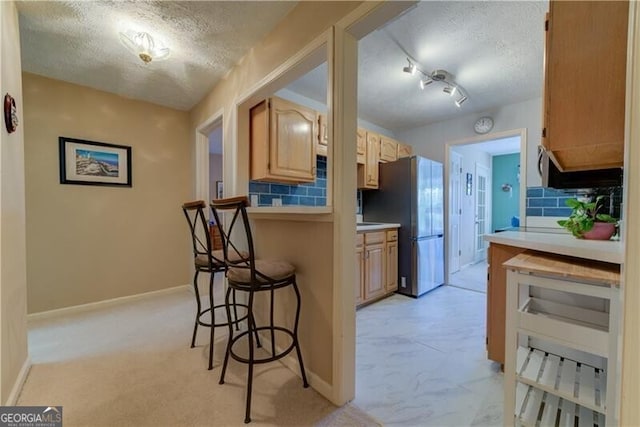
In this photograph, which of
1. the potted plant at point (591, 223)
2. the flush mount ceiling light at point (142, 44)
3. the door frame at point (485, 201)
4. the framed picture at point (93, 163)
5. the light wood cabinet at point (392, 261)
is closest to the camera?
the potted plant at point (591, 223)

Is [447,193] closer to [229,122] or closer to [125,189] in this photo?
[229,122]

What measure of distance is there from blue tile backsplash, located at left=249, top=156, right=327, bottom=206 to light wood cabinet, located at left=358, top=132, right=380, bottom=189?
502 millimetres

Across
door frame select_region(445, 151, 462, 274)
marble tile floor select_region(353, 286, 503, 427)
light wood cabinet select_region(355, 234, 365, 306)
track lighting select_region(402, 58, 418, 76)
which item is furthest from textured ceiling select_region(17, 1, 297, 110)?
door frame select_region(445, 151, 462, 274)

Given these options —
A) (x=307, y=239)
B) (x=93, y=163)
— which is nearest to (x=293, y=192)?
(x=307, y=239)

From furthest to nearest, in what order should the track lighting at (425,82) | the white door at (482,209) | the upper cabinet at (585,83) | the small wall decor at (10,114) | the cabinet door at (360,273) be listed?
1. the white door at (482,209)
2. the cabinet door at (360,273)
3. the track lighting at (425,82)
4. the small wall decor at (10,114)
5. the upper cabinet at (585,83)

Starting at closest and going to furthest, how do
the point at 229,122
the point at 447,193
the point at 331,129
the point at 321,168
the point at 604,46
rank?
1. the point at 604,46
2. the point at 331,129
3. the point at 229,122
4. the point at 321,168
5. the point at 447,193

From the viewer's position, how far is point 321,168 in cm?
328

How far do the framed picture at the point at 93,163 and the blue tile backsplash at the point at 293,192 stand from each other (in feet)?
5.18

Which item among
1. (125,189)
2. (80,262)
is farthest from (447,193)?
(80,262)

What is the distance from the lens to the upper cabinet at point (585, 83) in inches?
33.9

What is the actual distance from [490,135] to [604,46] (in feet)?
9.25

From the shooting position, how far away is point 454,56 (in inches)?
88.1

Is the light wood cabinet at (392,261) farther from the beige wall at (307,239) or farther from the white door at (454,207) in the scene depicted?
the beige wall at (307,239)

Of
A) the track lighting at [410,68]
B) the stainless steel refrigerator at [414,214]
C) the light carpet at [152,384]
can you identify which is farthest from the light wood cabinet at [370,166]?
the light carpet at [152,384]
